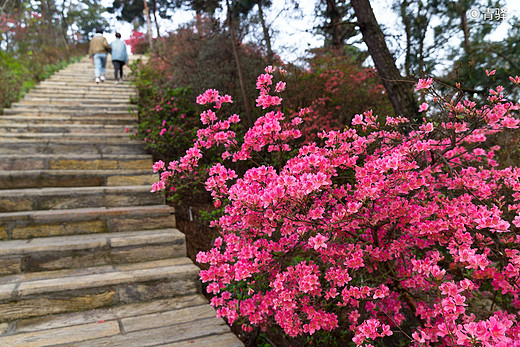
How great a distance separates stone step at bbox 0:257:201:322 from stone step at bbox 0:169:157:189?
128 centimetres

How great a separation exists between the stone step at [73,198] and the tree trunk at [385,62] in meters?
3.14

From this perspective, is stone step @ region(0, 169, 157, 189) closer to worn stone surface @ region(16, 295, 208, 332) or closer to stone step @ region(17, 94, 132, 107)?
worn stone surface @ region(16, 295, 208, 332)

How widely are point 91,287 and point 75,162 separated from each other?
2.06 metres

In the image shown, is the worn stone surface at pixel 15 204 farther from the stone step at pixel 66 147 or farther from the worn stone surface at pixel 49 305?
the worn stone surface at pixel 49 305

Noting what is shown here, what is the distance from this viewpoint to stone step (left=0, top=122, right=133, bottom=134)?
463 cm

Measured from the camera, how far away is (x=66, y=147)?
4.18 m

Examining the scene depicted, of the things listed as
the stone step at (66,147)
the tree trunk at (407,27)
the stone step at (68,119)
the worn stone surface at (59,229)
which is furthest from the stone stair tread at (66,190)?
the tree trunk at (407,27)

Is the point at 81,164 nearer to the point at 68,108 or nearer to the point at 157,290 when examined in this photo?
the point at 157,290

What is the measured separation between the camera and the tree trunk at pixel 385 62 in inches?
160

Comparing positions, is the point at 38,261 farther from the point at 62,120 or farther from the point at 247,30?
the point at 247,30

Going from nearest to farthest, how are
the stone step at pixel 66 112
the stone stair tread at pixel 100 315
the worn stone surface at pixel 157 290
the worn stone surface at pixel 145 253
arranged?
the stone stair tread at pixel 100 315 → the worn stone surface at pixel 157 290 → the worn stone surface at pixel 145 253 → the stone step at pixel 66 112

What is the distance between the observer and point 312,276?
1704mm

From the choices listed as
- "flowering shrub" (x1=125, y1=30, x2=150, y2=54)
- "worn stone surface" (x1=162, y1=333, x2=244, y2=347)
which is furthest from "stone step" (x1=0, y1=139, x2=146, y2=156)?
"flowering shrub" (x1=125, y1=30, x2=150, y2=54)

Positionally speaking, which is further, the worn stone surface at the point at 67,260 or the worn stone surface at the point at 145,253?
the worn stone surface at the point at 145,253
